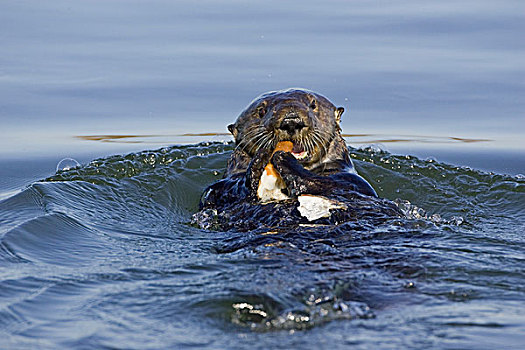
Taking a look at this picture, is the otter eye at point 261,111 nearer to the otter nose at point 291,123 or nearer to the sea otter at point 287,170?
the sea otter at point 287,170

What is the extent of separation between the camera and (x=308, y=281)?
9.96ft

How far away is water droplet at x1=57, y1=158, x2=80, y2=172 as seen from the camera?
6.31m

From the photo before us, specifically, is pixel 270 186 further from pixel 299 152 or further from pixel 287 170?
pixel 299 152

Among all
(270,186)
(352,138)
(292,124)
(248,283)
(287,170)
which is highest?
(292,124)

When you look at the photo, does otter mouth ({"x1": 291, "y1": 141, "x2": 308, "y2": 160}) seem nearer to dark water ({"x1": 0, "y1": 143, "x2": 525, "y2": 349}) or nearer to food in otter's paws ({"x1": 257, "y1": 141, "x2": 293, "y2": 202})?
food in otter's paws ({"x1": 257, "y1": 141, "x2": 293, "y2": 202})

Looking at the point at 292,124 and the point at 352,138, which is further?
the point at 352,138

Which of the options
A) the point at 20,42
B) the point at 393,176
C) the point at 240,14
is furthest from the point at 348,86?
the point at 20,42

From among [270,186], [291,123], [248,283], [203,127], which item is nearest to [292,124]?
[291,123]

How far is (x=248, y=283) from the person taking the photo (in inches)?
120

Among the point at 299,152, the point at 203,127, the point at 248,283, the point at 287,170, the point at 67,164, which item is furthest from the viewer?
the point at 203,127

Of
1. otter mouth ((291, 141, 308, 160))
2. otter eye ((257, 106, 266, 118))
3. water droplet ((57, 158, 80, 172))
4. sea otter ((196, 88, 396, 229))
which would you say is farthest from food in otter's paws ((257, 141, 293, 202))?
water droplet ((57, 158, 80, 172))

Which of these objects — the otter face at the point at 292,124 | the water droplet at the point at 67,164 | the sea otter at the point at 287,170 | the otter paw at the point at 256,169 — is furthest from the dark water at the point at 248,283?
the water droplet at the point at 67,164

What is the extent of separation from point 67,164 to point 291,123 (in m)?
2.70

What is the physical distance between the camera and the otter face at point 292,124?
4684 millimetres
